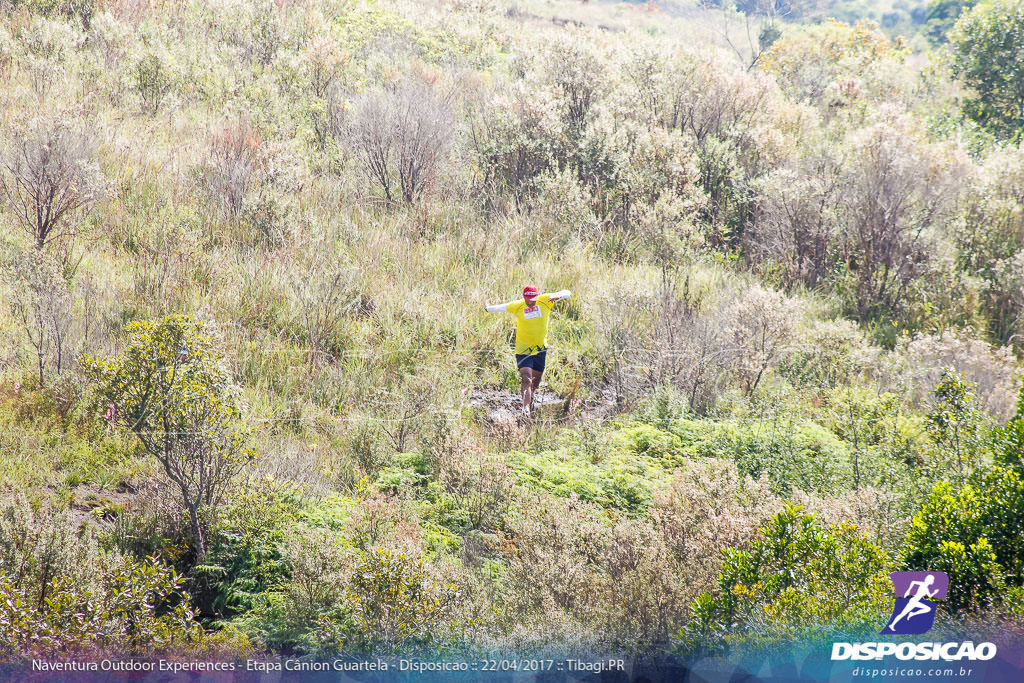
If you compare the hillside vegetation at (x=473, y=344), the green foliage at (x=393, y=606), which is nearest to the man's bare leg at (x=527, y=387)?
the hillside vegetation at (x=473, y=344)

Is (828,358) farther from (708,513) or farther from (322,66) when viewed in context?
(322,66)

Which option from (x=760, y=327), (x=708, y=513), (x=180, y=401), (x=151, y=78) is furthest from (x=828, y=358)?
(x=151, y=78)

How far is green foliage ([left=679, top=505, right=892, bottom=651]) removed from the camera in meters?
3.84

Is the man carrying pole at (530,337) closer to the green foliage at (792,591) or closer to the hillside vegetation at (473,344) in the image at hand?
the hillside vegetation at (473,344)

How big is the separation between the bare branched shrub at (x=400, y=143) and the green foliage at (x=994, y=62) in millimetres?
15635

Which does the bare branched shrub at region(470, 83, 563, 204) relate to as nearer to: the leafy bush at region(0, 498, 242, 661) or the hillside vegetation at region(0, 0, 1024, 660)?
the hillside vegetation at region(0, 0, 1024, 660)

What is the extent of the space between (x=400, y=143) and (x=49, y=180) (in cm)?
534

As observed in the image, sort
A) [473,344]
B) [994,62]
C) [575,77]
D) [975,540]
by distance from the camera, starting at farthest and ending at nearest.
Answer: [994,62]
[575,77]
[473,344]
[975,540]

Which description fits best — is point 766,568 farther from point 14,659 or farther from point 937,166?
point 937,166

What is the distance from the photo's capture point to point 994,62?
20562 mm

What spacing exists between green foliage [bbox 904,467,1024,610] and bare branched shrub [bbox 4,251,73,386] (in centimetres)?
709

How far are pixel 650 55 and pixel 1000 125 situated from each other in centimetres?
1068

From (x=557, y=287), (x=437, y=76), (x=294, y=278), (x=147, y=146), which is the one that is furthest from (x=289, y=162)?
(x=437, y=76)

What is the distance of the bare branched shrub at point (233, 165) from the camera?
1088 centimetres
